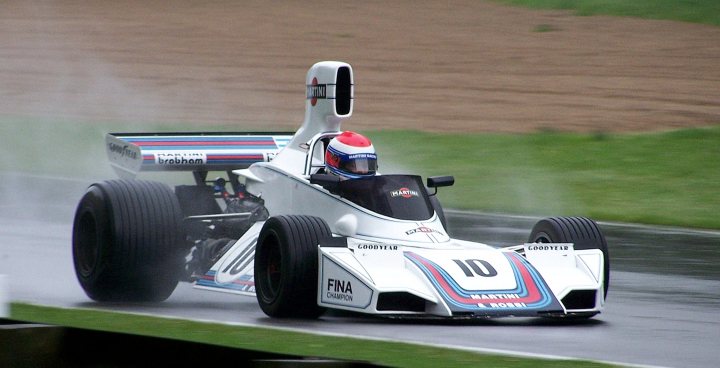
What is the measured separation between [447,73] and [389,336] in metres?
21.0

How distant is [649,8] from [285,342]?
90.6 ft

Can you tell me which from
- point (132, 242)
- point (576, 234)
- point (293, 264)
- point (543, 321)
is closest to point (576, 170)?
point (576, 234)

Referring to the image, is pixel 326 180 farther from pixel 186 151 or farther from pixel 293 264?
pixel 186 151

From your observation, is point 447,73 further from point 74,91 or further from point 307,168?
point 307,168

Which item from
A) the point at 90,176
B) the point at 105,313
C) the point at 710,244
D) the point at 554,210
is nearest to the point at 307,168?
the point at 105,313

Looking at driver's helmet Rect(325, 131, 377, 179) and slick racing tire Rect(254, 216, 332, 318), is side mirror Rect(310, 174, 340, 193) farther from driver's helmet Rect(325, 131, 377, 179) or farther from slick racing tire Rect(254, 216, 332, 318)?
slick racing tire Rect(254, 216, 332, 318)

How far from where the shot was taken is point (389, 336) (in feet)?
30.5

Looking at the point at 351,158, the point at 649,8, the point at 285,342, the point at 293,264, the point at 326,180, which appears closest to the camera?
the point at 285,342

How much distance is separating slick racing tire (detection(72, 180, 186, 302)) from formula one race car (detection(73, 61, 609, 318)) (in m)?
0.01

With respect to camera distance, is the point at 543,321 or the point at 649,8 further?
the point at 649,8

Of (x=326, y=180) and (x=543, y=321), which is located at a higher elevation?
(x=326, y=180)

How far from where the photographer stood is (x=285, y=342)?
29.0ft

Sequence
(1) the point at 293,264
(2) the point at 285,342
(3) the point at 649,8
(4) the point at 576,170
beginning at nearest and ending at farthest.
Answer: (2) the point at 285,342
(1) the point at 293,264
(4) the point at 576,170
(3) the point at 649,8

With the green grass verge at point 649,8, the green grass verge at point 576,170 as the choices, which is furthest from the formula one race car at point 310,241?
the green grass verge at point 649,8
